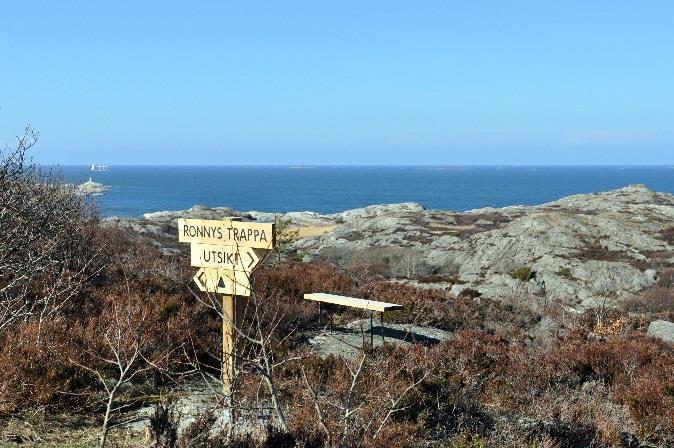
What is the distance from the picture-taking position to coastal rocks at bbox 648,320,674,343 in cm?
1437

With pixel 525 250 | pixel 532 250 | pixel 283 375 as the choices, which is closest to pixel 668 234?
pixel 532 250

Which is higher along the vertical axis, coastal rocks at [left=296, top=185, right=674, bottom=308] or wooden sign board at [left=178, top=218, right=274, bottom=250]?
wooden sign board at [left=178, top=218, right=274, bottom=250]

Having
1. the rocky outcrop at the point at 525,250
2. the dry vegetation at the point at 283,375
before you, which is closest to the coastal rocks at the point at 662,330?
the dry vegetation at the point at 283,375

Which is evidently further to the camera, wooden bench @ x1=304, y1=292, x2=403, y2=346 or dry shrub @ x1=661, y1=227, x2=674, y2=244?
dry shrub @ x1=661, y1=227, x2=674, y2=244

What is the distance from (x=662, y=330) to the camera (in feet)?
48.4

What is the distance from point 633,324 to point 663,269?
12.4m

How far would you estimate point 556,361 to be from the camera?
9.26 metres

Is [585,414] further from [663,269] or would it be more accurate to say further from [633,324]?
[663,269]

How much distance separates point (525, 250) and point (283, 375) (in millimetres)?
24994

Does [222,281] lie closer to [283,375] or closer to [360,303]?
[283,375]

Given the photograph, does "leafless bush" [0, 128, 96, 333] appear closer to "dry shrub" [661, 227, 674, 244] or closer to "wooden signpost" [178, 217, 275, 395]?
"wooden signpost" [178, 217, 275, 395]

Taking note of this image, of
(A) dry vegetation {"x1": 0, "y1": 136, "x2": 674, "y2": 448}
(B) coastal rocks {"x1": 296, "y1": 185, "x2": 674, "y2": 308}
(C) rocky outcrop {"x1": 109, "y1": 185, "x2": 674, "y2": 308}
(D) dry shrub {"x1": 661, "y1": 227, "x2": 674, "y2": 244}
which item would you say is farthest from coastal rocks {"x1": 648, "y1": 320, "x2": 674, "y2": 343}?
(D) dry shrub {"x1": 661, "y1": 227, "x2": 674, "y2": 244}

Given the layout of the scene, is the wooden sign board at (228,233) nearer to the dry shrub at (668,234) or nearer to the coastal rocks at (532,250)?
the coastal rocks at (532,250)

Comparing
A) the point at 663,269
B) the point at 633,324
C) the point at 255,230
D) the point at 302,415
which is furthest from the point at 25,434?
the point at 663,269
